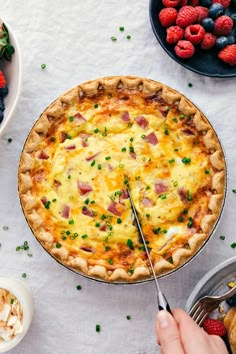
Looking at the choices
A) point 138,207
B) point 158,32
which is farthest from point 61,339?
point 158,32

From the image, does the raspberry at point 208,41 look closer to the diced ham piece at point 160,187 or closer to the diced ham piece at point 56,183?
the diced ham piece at point 160,187

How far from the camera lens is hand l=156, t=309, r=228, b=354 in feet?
9.60

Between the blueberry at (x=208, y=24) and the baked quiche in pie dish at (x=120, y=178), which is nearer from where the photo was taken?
the baked quiche in pie dish at (x=120, y=178)

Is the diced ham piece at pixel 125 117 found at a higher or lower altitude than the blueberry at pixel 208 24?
lower

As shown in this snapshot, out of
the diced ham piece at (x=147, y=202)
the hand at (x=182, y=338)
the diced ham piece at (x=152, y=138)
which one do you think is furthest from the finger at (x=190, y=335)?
the diced ham piece at (x=152, y=138)

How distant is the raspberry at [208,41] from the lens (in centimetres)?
346

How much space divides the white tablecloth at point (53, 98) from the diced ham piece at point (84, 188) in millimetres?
441

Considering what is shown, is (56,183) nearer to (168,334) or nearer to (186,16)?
(168,334)

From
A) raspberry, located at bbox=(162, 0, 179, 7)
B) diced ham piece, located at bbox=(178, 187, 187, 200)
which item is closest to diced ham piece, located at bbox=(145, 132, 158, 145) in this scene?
diced ham piece, located at bbox=(178, 187, 187, 200)

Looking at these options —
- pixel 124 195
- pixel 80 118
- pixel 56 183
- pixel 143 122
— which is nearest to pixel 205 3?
pixel 143 122

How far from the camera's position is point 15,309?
11.3 feet

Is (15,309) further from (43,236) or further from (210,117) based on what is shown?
(210,117)

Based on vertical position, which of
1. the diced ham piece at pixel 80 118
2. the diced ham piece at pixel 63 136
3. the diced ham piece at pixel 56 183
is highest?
the diced ham piece at pixel 80 118

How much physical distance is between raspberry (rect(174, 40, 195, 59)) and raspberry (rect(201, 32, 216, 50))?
2.7 inches
